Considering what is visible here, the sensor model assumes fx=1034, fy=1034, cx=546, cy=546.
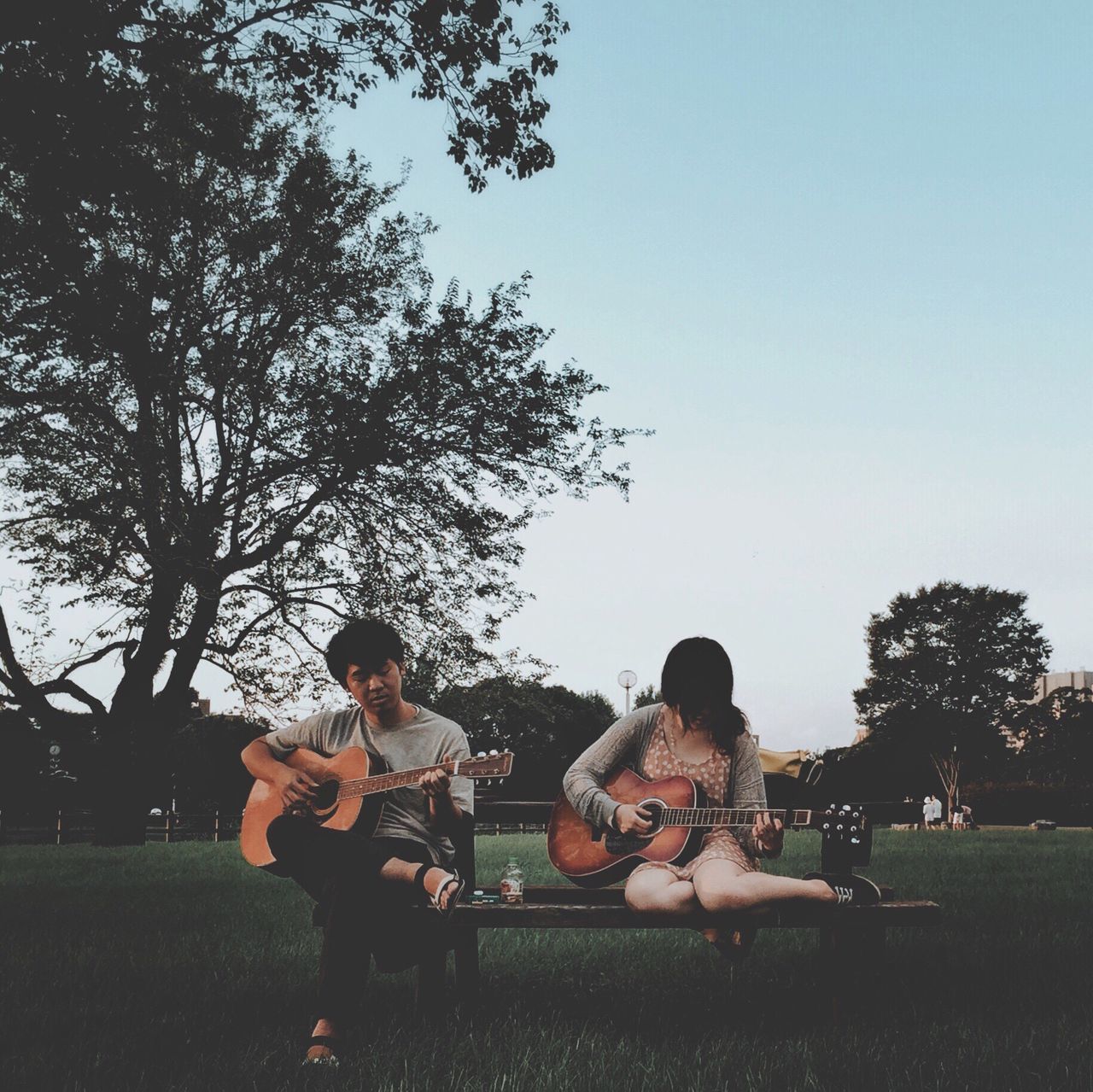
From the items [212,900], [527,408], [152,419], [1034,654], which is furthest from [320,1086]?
[1034,654]

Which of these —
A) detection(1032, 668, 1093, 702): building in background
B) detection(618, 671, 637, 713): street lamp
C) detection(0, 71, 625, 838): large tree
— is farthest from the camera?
detection(1032, 668, 1093, 702): building in background

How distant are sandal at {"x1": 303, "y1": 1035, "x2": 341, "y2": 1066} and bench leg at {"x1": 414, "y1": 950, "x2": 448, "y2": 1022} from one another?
63cm

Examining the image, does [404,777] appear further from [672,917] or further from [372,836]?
[672,917]

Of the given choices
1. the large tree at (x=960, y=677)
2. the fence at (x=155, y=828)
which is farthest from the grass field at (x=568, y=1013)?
the large tree at (x=960, y=677)

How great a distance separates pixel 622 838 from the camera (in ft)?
14.1

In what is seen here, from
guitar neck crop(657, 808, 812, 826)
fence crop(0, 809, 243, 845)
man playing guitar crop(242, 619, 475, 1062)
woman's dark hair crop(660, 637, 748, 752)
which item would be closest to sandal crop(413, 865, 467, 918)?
man playing guitar crop(242, 619, 475, 1062)

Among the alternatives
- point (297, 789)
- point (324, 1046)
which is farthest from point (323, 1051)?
point (297, 789)

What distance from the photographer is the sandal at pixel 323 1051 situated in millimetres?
3404

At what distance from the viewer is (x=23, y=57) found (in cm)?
782

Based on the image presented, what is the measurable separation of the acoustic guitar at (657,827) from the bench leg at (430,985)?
62 cm

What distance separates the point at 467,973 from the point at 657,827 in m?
1.10

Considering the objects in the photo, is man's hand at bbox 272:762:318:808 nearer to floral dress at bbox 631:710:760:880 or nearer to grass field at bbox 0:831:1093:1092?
grass field at bbox 0:831:1093:1092

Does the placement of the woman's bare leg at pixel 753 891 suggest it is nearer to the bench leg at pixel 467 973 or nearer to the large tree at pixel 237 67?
the bench leg at pixel 467 973

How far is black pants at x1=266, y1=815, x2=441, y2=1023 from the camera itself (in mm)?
3689
